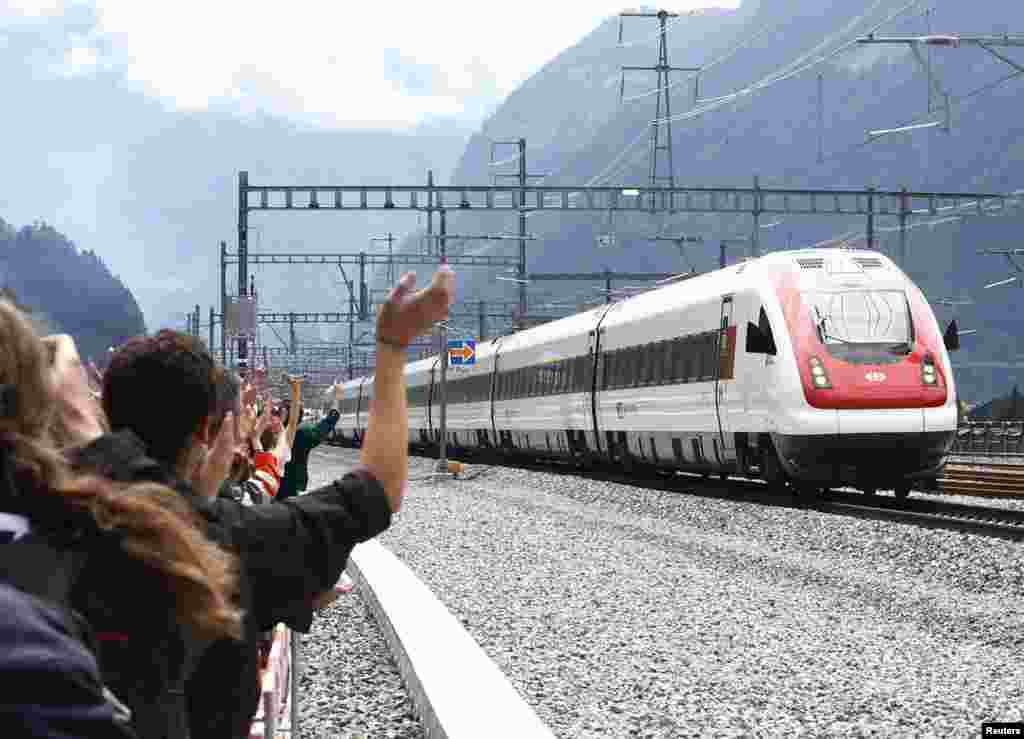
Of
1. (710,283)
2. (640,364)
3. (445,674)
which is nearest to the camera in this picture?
(445,674)

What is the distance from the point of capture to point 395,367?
281 cm

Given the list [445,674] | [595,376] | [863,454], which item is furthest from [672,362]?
[445,674]

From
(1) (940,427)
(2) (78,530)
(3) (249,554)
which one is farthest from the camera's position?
(1) (940,427)

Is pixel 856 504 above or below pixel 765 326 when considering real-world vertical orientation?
below

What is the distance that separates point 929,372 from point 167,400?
1931 cm

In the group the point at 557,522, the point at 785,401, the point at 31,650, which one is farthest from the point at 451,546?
the point at 31,650

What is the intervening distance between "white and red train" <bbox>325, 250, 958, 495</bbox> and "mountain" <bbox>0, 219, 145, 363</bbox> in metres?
104

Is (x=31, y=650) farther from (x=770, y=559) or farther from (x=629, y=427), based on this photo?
(x=629, y=427)

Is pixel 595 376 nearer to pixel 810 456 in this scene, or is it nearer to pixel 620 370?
pixel 620 370

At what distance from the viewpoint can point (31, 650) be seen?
1475mm

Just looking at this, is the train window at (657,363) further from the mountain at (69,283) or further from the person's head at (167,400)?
the mountain at (69,283)

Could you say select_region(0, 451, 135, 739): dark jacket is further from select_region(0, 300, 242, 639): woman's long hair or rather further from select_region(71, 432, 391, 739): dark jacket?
select_region(71, 432, 391, 739): dark jacket

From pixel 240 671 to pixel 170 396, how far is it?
43 cm

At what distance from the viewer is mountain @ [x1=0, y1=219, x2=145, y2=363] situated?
5148 inches
